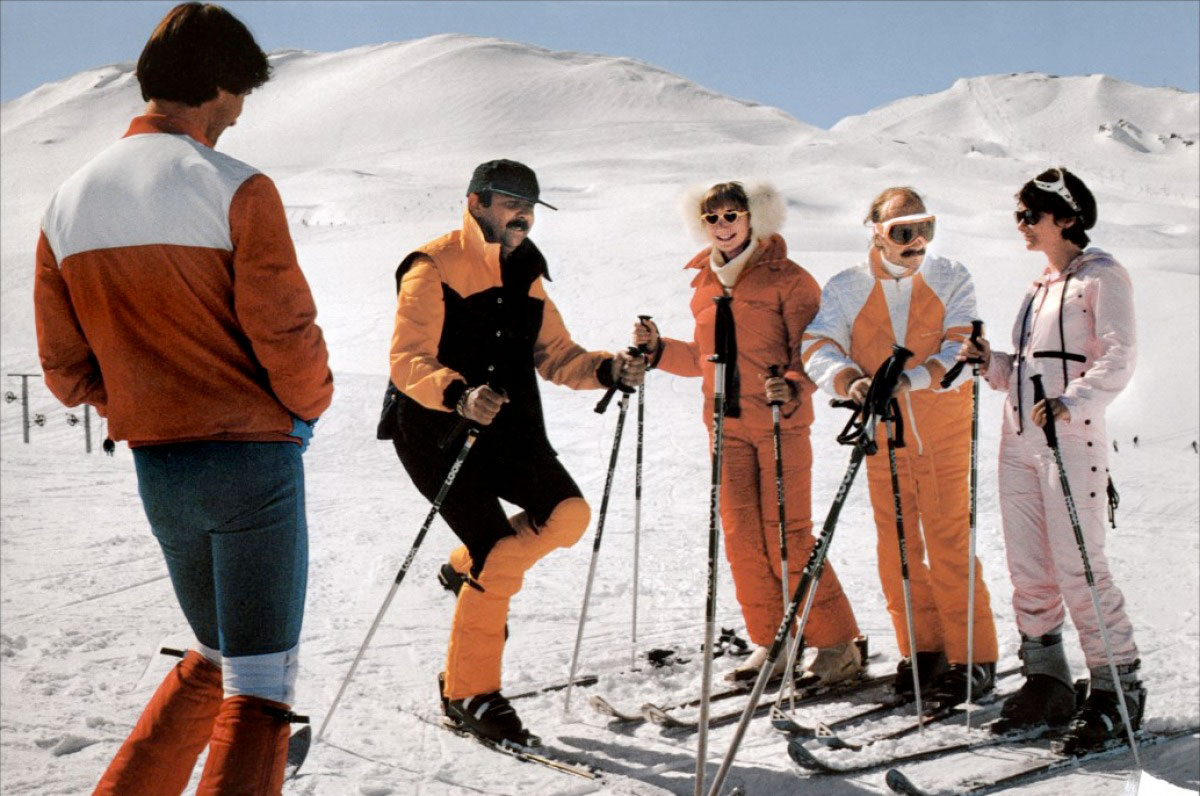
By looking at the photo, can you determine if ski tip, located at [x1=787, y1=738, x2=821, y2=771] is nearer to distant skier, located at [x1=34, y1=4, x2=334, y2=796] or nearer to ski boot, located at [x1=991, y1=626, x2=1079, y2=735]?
ski boot, located at [x1=991, y1=626, x2=1079, y2=735]

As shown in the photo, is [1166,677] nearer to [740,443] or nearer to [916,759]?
[916,759]

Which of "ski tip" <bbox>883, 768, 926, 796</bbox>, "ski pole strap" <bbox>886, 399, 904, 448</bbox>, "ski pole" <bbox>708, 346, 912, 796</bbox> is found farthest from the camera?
"ski pole strap" <bbox>886, 399, 904, 448</bbox>

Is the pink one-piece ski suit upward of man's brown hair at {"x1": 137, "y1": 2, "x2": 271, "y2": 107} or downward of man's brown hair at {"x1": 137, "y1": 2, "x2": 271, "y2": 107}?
downward

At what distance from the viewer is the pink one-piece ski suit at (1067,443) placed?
3.81 metres

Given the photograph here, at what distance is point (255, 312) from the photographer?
2180 mm

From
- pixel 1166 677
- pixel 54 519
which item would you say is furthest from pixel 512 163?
pixel 54 519

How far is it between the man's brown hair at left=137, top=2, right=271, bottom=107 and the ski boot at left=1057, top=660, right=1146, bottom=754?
3514 mm

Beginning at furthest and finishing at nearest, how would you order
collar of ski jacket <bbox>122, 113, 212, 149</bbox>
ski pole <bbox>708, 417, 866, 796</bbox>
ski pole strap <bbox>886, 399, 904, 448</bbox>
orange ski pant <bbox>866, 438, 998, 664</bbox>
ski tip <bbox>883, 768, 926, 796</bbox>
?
orange ski pant <bbox>866, 438, 998, 664</bbox> < ski pole strap <bbox>886, 399, 904, 448</bbox> < ski tip <bbox>883, 768, 926, 796</bbox> < ski pole <bbox>708, 417, 866, 796</bbox> < collar of ski jacket <bbox>122, 113, 212, 149</bbox>

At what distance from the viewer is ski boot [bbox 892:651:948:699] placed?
4.29 m

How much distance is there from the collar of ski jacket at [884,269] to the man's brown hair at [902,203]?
0.46 feet

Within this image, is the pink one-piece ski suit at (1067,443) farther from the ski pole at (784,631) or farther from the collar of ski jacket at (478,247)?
the collar of ski jacket at (478,247)

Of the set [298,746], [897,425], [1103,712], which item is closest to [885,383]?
[897,425]

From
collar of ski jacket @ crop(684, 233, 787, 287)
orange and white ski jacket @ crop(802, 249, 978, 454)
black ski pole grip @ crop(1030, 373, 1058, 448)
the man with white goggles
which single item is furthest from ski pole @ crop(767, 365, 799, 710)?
black ski pole grip @ crop(1030, 373, 1058, 448)

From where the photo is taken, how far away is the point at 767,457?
4.37 meters
